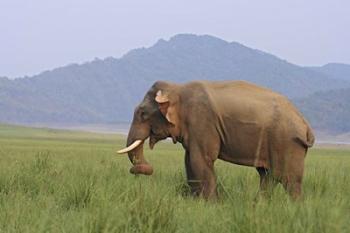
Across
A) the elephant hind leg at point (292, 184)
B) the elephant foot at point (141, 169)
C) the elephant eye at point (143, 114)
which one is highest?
the elephant eye at point (143, 114)

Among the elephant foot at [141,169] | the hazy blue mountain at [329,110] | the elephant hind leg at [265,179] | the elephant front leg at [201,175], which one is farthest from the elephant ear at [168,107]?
the hazy blue mountain at [329,110]

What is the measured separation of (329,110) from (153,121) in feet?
371

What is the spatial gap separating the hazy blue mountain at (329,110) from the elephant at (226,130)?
339 feet

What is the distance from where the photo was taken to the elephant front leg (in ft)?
29.7

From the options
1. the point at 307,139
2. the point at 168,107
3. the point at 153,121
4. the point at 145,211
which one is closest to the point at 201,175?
the point at 168,107

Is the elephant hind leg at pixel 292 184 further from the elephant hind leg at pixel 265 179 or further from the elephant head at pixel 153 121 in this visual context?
the elephant head at pixel 153 121

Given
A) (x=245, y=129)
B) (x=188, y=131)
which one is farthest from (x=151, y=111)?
(x=245, y=129)

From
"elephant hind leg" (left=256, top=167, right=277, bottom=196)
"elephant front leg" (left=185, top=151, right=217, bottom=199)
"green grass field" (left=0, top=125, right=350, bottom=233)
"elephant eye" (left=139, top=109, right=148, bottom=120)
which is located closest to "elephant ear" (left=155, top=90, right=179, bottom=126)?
"elephant eye" (left=139, top=109, right=148, bottom=120)

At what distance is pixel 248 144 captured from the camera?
9.29 meters

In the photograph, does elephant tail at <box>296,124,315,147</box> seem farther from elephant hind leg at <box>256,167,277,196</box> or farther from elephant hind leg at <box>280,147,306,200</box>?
elephant hind leg at <box>256,167,277,196</box>

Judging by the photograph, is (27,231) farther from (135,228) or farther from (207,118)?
(207,118)

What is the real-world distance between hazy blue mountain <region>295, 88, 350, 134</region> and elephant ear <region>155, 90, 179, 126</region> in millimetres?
103423

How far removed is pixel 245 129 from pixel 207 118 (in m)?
0.52

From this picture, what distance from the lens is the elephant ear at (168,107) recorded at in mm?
9547
